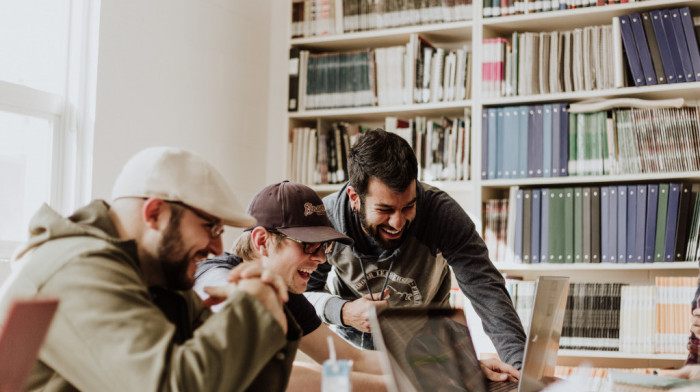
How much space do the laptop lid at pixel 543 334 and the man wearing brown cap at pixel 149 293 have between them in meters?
0.52

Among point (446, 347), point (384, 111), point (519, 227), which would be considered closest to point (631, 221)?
point (519, 227)

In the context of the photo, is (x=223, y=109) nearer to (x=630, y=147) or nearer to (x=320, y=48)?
(x=320, y=48)

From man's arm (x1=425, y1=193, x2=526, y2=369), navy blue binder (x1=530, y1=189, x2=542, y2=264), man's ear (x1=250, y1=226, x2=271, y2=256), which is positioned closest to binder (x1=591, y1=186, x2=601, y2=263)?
navy blue binder (x1=530, y1=189, x2=542, y2=264)

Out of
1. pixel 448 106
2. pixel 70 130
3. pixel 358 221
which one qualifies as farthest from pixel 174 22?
pixel 358 221

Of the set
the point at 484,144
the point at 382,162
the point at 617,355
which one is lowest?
the point at 617,355

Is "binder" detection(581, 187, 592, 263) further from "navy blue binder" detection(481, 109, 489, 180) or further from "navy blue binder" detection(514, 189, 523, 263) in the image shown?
"navy blue binder" detection(481, 109, 489, 180)

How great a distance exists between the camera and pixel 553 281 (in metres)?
1.64

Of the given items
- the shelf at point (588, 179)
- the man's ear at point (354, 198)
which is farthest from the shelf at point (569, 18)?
the man's ear at point (354, 198)

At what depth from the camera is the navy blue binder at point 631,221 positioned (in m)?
3.24

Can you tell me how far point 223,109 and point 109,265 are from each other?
9.00 feet

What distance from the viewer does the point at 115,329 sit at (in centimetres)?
99

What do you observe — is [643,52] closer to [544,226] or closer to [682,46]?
[682,46]

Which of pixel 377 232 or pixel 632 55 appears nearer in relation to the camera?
pixel 377 232

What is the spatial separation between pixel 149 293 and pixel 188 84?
2.50 metres
